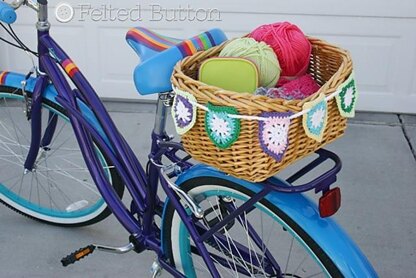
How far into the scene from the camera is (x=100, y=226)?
2559mm

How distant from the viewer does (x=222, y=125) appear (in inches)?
52.3

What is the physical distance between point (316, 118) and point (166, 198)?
0.63 metres

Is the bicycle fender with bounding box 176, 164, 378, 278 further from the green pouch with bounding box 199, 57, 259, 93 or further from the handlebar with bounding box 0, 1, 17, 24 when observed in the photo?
the handlebar with bounding box 0, 1, 17, 24

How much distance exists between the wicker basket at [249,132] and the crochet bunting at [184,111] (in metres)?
0.01

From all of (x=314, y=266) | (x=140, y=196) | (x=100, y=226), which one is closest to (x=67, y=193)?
(x=100, y=226)

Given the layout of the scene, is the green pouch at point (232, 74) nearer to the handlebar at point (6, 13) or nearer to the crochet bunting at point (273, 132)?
the crochet bunting at point (273, 132)

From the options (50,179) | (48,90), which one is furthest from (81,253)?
(50,179)

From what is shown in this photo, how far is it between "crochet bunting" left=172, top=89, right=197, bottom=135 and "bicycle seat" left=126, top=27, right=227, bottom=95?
164mm

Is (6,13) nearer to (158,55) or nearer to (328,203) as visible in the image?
(158,55)

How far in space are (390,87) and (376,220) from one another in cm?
131

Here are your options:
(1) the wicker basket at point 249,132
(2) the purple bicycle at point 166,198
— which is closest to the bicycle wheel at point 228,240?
(2) the purple bicycle at point 166,198

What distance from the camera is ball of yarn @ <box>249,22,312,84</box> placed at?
4.97 ft

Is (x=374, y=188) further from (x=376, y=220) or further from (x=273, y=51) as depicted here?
(x=273, y=51)

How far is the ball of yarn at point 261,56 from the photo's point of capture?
143cm
